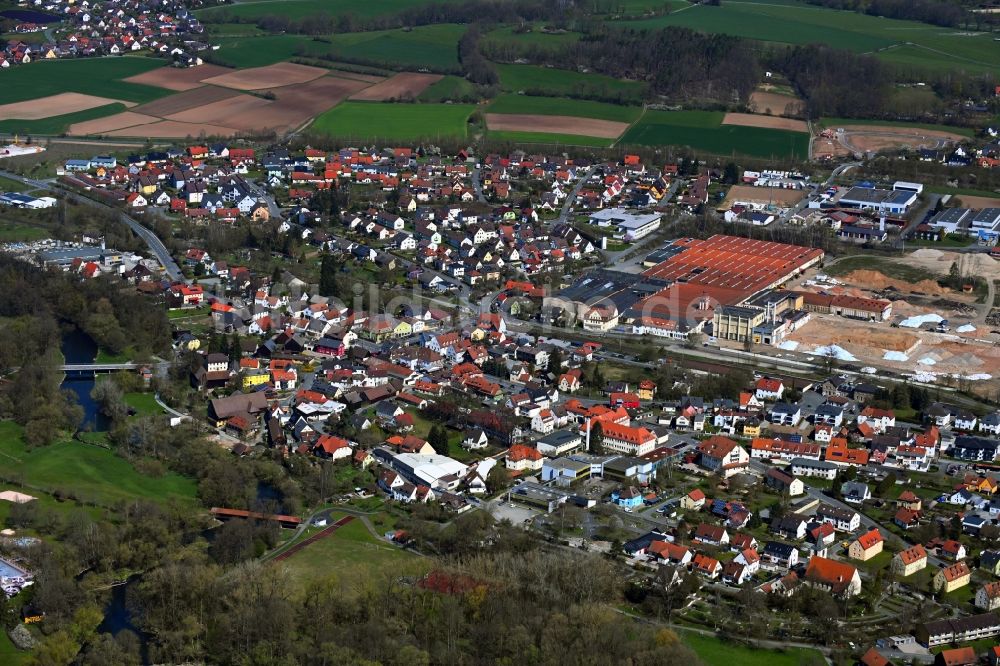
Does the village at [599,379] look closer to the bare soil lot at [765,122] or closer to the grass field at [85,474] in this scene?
the grass field at [85,474]

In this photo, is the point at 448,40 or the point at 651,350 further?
the point at 448,40

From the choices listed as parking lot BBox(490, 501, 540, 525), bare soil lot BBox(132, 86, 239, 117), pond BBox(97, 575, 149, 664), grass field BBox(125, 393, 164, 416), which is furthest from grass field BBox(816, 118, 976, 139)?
pond BBox(97, 575, 149, 664)

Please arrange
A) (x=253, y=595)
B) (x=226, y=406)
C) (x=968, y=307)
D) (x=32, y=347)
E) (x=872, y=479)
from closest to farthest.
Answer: (x=253, y=595)
(x=872, y=479)
(x=226, y=406)
(x=32, y=347)
(x=968, y=307)

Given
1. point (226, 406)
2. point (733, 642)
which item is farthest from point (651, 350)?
point (733, 642)

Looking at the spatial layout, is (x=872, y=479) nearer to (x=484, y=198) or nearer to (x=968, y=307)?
(x=968, y=307)

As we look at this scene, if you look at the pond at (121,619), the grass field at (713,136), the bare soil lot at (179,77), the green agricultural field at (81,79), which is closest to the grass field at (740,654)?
the pond at (121,619)

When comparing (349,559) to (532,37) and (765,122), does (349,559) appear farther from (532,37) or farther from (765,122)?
(532,37)

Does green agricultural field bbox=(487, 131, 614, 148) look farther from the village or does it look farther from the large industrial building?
the large industrial building
